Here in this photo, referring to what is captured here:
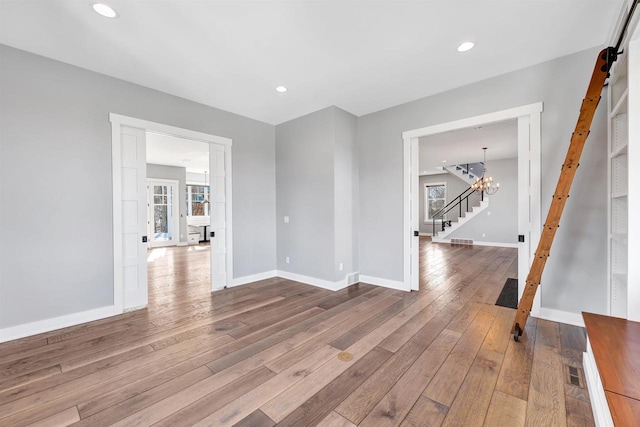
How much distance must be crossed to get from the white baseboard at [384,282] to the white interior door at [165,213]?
7.75 m

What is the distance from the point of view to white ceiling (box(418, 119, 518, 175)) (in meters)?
5.56

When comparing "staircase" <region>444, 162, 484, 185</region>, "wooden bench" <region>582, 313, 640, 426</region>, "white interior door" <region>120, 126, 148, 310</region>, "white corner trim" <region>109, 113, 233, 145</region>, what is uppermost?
"staircase" <region>444, 162, 484, 185</region>

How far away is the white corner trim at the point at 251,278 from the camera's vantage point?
4.39 meters

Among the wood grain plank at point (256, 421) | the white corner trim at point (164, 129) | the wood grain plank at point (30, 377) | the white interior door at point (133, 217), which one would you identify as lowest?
the wood grain plank at point (30, 377)

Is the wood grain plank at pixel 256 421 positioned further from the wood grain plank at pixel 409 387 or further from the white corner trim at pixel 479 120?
the white corner trim at pixel 479 120

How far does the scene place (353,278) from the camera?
4.42 metres

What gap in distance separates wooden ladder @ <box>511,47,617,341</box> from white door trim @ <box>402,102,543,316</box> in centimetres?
64

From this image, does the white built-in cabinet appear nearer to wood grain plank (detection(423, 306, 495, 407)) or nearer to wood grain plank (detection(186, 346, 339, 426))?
wood grain plank (detection(423, 306, 495, 407))

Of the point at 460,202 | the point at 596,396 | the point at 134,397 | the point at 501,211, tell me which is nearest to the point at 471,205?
the point at 460,202

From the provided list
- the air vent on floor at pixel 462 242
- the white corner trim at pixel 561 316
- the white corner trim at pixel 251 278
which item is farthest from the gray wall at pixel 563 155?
the air vent on floor at pixel 462 242

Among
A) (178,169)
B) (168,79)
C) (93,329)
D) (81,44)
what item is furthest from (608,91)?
(178,169)

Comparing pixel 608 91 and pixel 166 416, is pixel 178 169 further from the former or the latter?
pixel 608 91

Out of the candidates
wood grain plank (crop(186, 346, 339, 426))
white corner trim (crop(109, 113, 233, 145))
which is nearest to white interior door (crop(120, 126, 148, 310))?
white corner trim (crop(109, 113, 233, 145))

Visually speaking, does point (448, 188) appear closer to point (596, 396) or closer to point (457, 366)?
point (457, 366)
